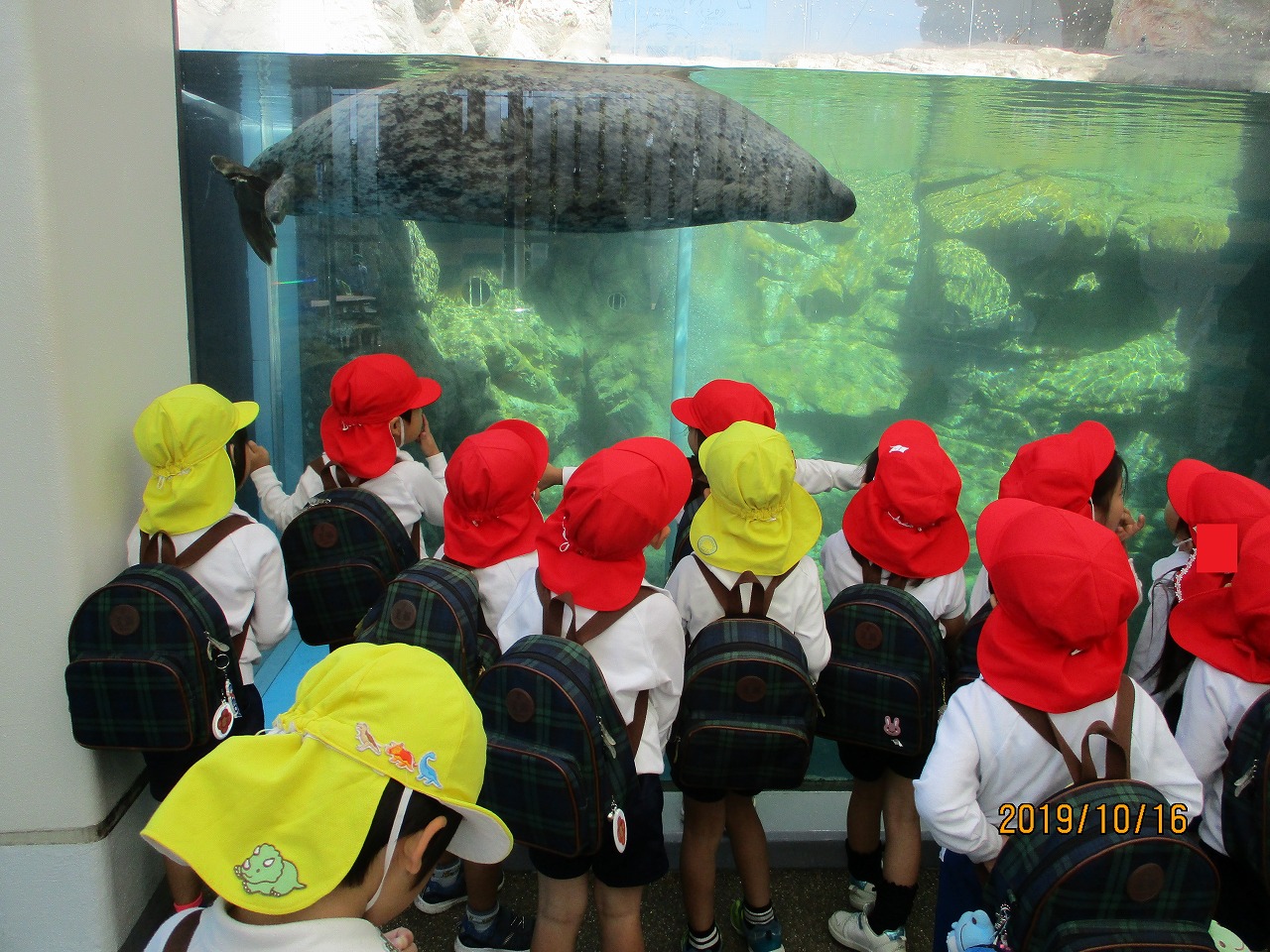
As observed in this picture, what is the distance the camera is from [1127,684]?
2100mm

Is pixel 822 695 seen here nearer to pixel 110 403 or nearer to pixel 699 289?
pixel 110 403

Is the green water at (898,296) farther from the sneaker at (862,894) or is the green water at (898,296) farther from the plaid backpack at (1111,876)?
the plaid backpack at (1111,876)

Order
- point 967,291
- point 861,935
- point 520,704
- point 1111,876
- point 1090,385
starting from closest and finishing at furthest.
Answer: point 1111,876 → point 520,704 → point 861,935 → point 967,291 → point 1090,385

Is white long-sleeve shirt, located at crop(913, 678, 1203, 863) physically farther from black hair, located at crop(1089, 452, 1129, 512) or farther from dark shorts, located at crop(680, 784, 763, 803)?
black hair, located at crop(1089, 452, 1129, 512)

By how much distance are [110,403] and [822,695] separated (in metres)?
2.58

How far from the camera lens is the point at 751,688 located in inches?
97.0

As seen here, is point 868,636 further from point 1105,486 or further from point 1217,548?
point 1105,486

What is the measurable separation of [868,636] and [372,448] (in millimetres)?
2040

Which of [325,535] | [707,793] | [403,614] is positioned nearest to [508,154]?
[325,535]

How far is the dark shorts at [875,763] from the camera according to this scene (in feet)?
9.53

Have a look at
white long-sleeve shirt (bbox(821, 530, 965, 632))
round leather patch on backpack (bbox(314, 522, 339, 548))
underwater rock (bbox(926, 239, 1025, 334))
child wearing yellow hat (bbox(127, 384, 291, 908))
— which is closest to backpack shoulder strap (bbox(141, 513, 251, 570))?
child wearing yellow hat (bbox(127, 384, 291, 908))

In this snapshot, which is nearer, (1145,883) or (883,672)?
(1145,883)

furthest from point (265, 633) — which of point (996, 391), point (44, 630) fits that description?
point (996, 391)

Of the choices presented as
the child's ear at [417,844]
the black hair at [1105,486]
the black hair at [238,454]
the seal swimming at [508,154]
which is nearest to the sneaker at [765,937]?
the black hair at [1105,486]
